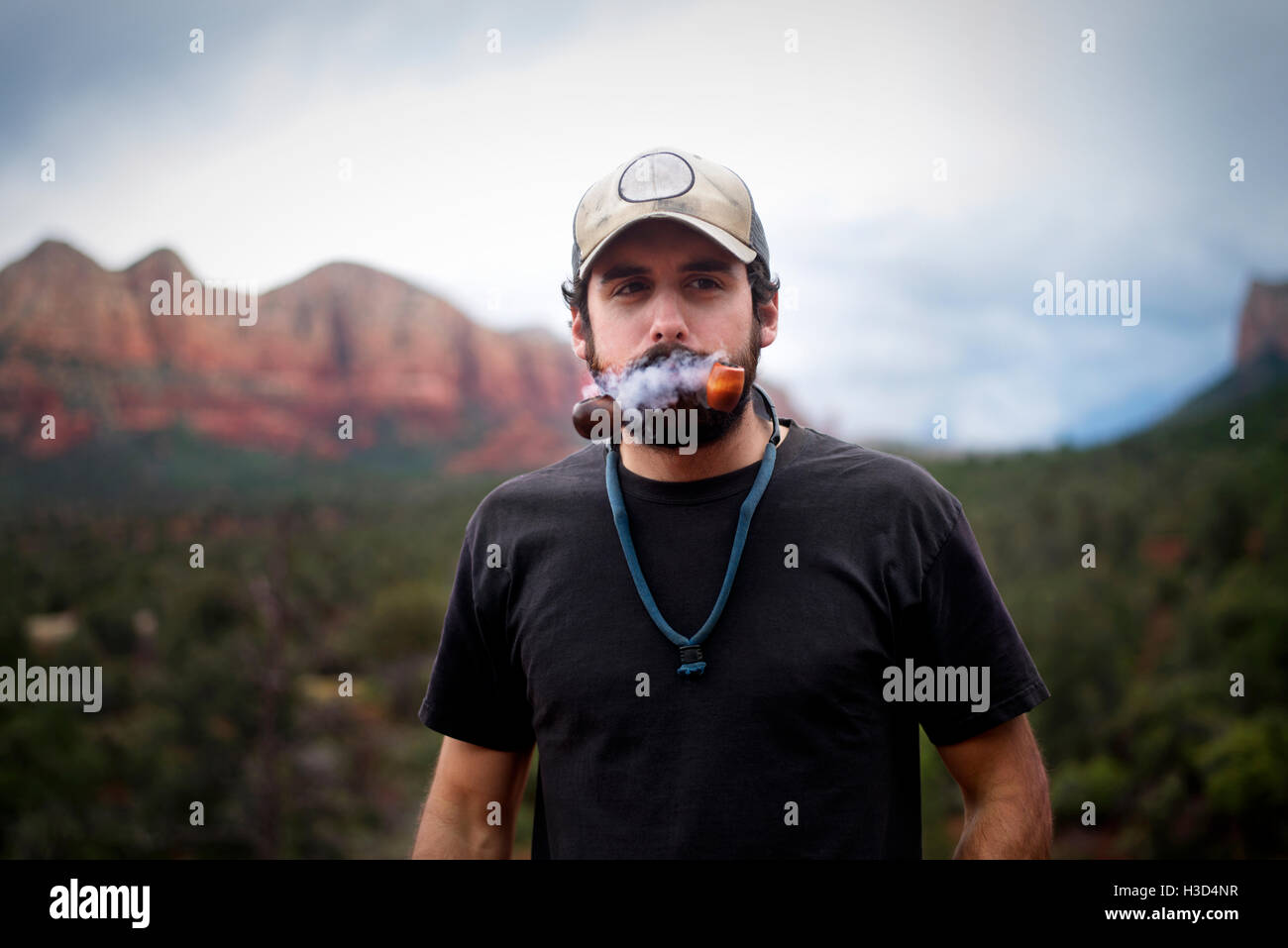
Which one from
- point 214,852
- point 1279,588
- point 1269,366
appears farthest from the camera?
point 1269,366

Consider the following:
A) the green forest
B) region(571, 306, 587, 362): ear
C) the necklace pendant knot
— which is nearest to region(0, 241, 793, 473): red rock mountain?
the green forest

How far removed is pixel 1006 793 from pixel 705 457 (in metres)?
1.02

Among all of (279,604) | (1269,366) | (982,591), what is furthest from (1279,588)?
(1269,366)

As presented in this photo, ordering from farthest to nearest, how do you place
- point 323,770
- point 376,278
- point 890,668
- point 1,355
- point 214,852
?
point 376,278 → point 1,355 → point 323,770 → point 214,852 → point 890,668

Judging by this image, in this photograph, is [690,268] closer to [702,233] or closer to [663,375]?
[702,233]

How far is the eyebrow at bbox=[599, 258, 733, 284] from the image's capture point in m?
2.33

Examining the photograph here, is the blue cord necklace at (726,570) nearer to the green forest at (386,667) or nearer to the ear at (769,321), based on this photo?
the ear at (769,321)

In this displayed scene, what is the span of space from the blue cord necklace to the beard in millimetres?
73

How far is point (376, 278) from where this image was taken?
9850 cm

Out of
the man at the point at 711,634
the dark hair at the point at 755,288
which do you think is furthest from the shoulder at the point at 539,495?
the dark hair at the point at 755,288

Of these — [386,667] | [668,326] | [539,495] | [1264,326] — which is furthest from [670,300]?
[1264,326]

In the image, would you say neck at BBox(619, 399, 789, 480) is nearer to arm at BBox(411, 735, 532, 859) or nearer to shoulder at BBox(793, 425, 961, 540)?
shoulder at BBox(793, 425, 961, 540)
